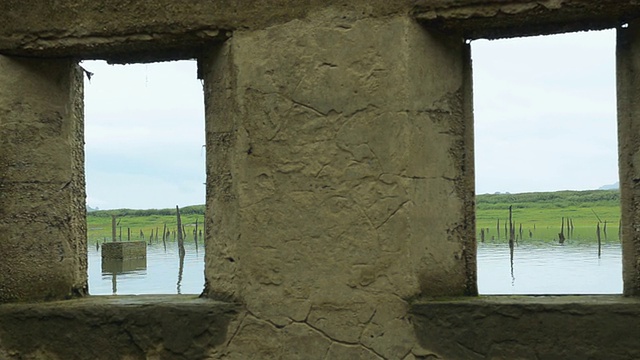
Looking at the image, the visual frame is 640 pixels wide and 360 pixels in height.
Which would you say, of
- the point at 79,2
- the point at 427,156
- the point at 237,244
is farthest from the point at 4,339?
the point at 427,156

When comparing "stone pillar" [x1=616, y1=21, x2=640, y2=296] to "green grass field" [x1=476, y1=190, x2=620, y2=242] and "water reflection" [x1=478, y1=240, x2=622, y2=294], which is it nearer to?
"water reflection" [x1=478, y1=240, x2=622, y2=294]

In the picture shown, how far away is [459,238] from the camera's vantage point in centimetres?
331

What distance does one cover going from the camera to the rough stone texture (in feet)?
59.1

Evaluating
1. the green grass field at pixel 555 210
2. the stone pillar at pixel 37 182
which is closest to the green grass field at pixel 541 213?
the green grass field at pixel 555 210

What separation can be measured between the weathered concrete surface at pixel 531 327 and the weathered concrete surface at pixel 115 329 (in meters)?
0.84

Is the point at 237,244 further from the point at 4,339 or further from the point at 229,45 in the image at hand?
the point at 4,339

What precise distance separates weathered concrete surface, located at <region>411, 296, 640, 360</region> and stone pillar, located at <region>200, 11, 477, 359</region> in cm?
12

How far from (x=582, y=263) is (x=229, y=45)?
65.0ft

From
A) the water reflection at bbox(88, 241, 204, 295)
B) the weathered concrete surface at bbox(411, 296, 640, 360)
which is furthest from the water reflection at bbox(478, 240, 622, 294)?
the weathered concrete surface at bbox(411, 296, 640, 360)

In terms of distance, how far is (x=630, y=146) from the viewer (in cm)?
315

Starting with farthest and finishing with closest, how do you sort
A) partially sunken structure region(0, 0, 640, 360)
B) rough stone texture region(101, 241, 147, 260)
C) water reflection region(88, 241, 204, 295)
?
rough stone texture region(101, 241, 147, 260)
water reflection region(88, 241, 204, 295)
partially sunken structure region(0, 0, 640, 360)

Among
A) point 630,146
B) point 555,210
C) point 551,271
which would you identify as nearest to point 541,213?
point 555,210

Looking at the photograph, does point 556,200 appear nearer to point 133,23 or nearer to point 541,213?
point 541,213

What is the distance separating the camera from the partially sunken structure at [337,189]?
3100mm
